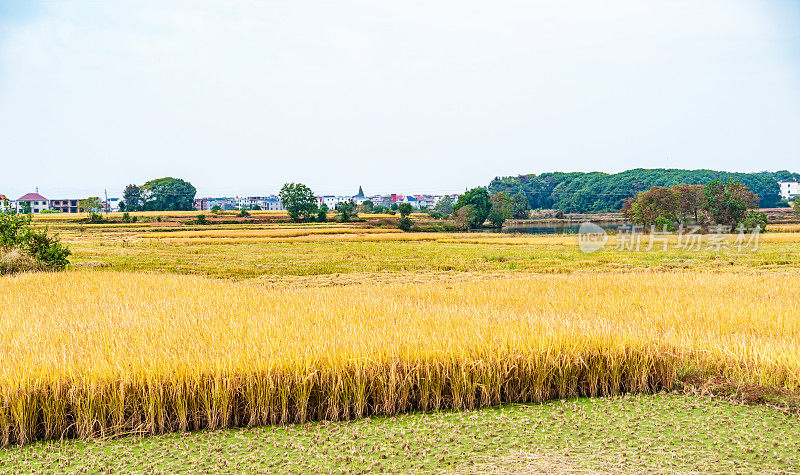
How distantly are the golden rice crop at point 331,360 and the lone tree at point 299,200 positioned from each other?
3339 inches

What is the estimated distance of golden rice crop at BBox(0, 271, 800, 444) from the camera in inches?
229

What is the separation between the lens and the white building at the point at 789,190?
137m

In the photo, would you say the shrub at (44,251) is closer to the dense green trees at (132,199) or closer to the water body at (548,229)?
the water body at (548,229)

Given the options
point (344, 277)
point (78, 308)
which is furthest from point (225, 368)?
point (344, 277)

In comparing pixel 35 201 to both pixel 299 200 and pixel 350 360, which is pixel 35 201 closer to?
pixel 299 200

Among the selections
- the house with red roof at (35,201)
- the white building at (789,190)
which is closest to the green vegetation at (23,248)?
the house with red roof at (35,201)

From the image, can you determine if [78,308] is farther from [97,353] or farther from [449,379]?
[449,379]

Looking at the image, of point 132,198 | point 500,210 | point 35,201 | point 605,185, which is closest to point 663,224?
point 500,210

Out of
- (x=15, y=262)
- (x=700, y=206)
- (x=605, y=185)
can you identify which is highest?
(x=605, y=185)

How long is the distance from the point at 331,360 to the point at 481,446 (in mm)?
1852

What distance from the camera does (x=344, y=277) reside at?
22.1 m

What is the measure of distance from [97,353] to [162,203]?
133981mm

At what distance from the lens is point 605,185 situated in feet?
474

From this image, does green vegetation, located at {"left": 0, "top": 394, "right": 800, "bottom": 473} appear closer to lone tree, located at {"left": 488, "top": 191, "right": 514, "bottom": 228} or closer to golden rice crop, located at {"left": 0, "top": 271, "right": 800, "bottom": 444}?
golden rice crop, located at {"left": 0, "top": 271, "right": 800, "bottom": 444}
